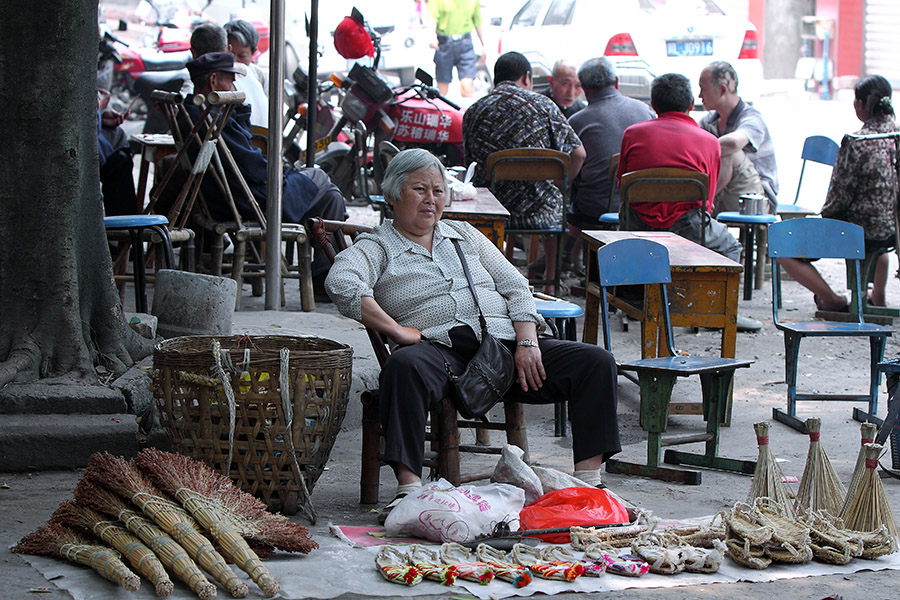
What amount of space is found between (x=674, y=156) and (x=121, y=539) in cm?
486

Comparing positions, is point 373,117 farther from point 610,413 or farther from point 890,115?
point 610,413

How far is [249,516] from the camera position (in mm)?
3426

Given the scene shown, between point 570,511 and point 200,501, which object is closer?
point 200,501

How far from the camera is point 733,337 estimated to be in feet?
18.2

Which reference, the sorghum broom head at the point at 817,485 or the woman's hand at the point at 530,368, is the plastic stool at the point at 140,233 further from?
the sorghum broom head at the point at 817,485

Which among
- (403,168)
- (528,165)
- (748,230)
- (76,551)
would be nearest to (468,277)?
(403,168)

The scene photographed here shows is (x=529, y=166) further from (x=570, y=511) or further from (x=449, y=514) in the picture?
(x=449, y=514)

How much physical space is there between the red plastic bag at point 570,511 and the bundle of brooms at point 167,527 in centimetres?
79

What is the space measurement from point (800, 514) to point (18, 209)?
3.20 meters

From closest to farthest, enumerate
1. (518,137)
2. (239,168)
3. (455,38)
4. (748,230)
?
(239,168) → (518,137) → (748,230) → (455,38)

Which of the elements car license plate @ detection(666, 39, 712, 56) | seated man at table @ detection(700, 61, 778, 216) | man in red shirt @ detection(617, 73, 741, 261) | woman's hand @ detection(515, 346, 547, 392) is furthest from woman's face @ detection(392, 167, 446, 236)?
car license plate @ detection(666, 39, 712, 56)

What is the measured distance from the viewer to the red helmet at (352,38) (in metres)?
10.0

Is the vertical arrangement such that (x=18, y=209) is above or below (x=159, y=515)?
above

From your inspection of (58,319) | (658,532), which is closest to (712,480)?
(658,532)
